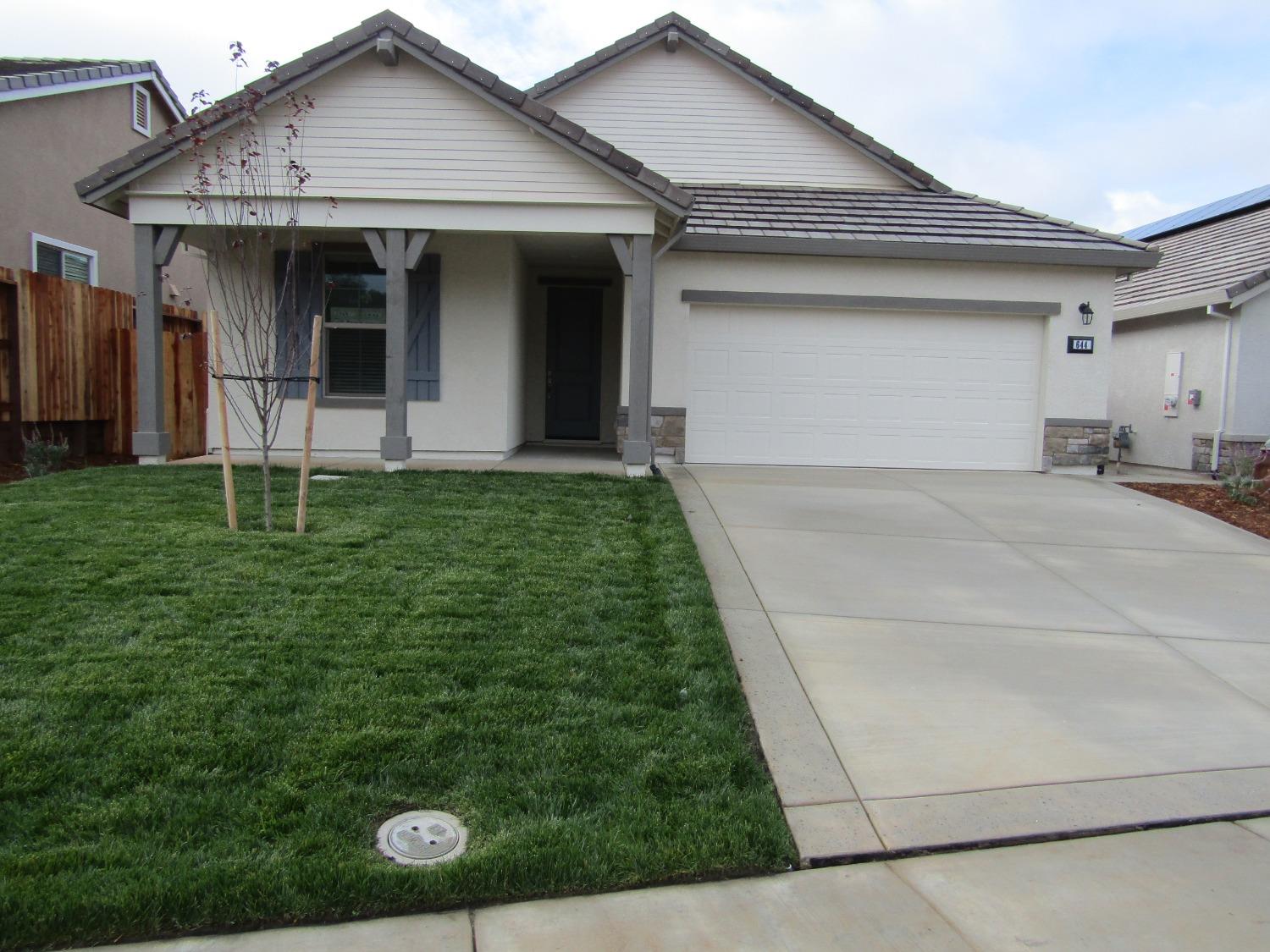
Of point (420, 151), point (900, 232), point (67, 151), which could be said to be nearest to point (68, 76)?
point (67, 151)

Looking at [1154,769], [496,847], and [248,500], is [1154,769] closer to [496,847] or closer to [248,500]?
→ [496,847]

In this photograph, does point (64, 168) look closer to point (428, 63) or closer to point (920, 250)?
point (428, 63)

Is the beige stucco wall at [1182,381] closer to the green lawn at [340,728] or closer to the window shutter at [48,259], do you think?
the green lawn at [340,728]

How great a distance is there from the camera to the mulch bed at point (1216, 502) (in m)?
8.77

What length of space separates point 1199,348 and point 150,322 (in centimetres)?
1402

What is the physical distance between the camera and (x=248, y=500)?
8.12 meters

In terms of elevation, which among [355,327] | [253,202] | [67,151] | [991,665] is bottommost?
[991,665]

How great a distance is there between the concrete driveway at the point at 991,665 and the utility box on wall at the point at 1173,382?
5847 mm

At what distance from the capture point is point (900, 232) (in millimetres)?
11828

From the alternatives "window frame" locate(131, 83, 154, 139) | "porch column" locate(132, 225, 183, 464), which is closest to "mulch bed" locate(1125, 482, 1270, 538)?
"porch column" locate(132, 225, 183, 464)

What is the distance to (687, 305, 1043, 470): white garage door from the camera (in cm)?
1188

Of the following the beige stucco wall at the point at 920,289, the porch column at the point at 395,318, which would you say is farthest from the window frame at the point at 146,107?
the beige stucco wall at the point at 920,289

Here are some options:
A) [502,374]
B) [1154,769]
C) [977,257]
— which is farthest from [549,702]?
[977,257]

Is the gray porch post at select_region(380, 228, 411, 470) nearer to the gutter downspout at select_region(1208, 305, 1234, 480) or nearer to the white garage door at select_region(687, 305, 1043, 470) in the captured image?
the white garage door at select_region(687, 305, 1043, 470)
